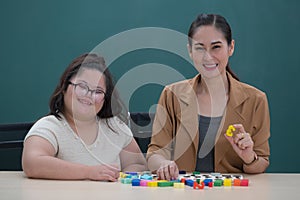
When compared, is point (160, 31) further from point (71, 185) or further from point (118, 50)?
point (71, 185)

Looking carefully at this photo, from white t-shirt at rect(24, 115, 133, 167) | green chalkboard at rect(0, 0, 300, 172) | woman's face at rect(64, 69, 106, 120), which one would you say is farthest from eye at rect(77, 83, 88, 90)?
green chalkboard at rect(0, 0, 300, 172)

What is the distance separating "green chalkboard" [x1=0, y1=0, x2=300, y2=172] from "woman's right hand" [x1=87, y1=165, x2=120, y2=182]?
1.79 metres

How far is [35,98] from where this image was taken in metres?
3.42

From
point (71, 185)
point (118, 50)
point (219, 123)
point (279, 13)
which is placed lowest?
point (71, 185)

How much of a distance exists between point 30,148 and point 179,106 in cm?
61

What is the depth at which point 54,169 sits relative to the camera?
1594 mm

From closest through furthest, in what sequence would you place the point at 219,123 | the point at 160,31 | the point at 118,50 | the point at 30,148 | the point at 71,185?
the point at 71,185, the point at 30,148, the point at 219,123, the point at 118,50, the point at 160,31

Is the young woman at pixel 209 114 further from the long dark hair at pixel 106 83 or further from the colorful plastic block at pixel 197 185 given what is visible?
the colorful plastic block at pixel 197 185

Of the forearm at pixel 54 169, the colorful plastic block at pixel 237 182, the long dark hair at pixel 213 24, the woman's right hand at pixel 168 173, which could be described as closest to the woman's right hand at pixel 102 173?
the forearm at pixel 54 169

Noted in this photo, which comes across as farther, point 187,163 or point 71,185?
point 187,163

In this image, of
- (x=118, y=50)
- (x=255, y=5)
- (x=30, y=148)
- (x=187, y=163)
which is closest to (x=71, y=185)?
(x=30, y=148)

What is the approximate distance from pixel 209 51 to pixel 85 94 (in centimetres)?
50

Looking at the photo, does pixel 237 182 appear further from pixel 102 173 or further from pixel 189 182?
pixel 102 173

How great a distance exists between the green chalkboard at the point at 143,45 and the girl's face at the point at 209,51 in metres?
1.43
